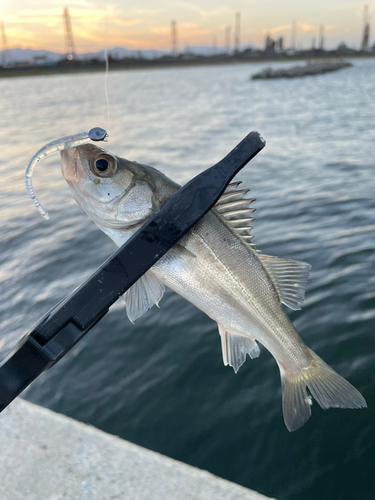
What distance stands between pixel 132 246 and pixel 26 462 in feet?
8.29

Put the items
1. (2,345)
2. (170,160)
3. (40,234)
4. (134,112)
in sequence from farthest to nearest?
(134,112), (170,160), (40,234), (2,345)

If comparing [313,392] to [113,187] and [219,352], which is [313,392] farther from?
[219,352]

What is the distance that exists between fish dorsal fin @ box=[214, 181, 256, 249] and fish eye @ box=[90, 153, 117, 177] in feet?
1.76

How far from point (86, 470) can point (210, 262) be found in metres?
2.17

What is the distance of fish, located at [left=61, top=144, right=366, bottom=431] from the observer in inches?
79.9

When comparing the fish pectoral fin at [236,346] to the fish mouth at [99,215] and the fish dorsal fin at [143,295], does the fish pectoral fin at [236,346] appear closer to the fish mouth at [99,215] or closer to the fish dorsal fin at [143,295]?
the fish dorsal fin at [143,295]

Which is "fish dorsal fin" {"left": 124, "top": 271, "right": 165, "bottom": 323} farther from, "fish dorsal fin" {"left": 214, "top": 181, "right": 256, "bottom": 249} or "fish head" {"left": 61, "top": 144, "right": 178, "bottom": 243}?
"fish dorsal fin" {"left": 214, "top": 181, "right": 256, "bottom": 249}

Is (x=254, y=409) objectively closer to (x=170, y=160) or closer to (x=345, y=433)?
(x=345, y=433)

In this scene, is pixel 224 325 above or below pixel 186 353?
above

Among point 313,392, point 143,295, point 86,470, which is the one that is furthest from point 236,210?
point 86,470

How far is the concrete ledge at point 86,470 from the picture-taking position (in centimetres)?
303

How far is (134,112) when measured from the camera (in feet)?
113

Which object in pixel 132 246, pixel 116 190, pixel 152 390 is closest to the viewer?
pixel 132 246

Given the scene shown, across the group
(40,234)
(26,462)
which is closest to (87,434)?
(26,462)
